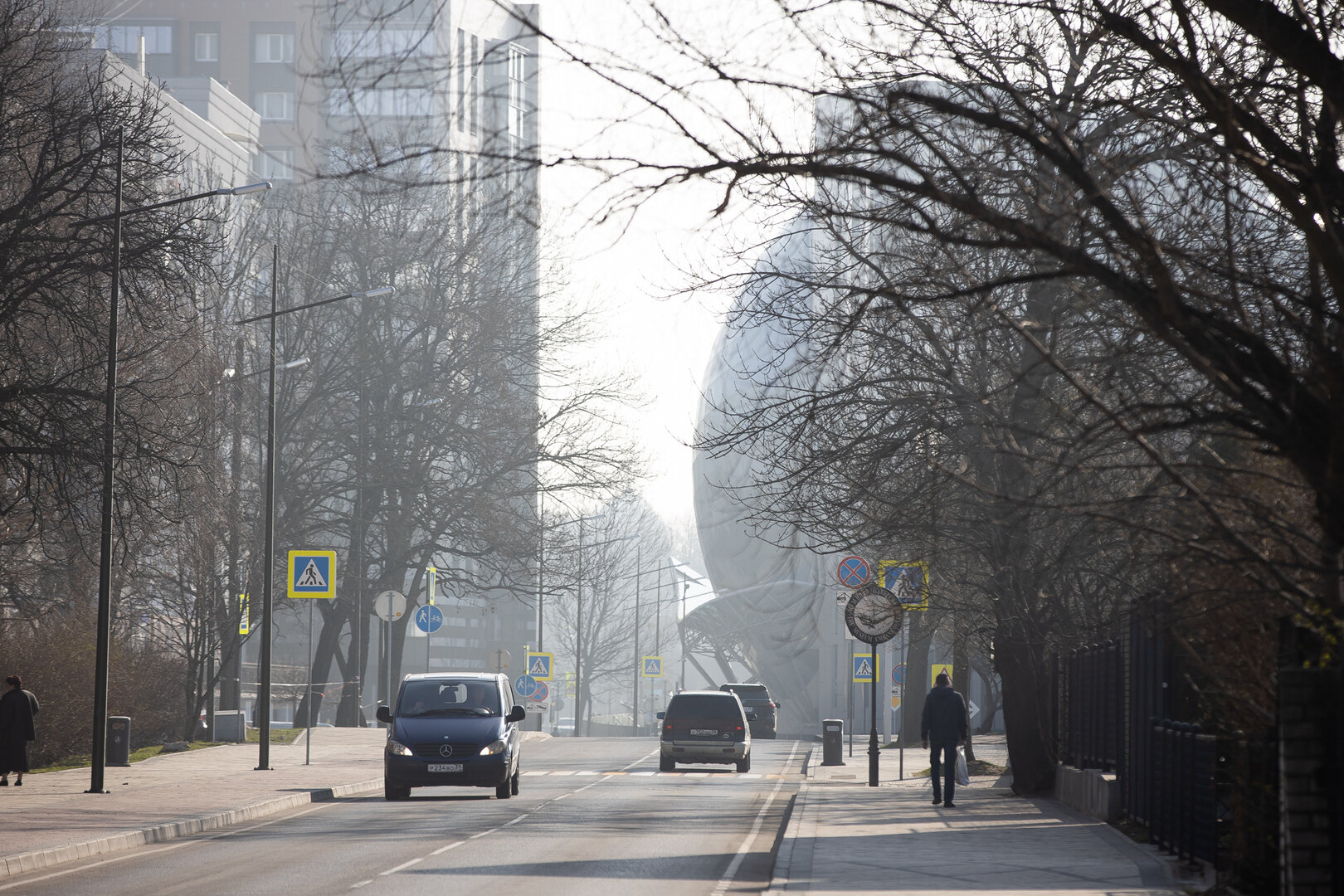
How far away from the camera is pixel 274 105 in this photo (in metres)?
121

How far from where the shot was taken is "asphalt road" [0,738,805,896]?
42.3 ft

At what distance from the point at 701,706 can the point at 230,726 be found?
1095 cm

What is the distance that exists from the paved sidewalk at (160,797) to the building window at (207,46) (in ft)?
313

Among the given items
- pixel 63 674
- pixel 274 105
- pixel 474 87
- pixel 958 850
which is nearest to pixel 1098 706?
pixel 958 850

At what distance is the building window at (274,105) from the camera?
4719 inches

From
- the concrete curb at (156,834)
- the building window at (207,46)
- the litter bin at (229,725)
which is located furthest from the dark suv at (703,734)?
the building window at (207,46)

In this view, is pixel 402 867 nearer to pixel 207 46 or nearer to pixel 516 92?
pixel 516 92

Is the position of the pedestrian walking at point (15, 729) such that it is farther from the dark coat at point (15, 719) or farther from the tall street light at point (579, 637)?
the tall street light at point (579, 637)

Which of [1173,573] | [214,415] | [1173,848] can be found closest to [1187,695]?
[1173,848]

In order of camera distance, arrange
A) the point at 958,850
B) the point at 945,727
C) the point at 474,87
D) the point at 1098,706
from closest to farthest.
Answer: the point at 474,87, the point at 958,850, the point at 1098,706, the point at 945,727

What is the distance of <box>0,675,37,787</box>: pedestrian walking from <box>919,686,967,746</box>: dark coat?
11919 mm

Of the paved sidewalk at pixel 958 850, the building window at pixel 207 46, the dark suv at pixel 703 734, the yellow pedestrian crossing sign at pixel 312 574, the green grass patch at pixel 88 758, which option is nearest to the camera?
the paved sidewalk at pixel 958 850

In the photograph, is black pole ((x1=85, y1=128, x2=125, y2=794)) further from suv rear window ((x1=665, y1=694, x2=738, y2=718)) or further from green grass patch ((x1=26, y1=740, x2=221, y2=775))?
suv rear window ((x1=665, y1=694, x2=738, y2=718))

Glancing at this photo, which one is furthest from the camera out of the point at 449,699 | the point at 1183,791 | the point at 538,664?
the point at 538,664
